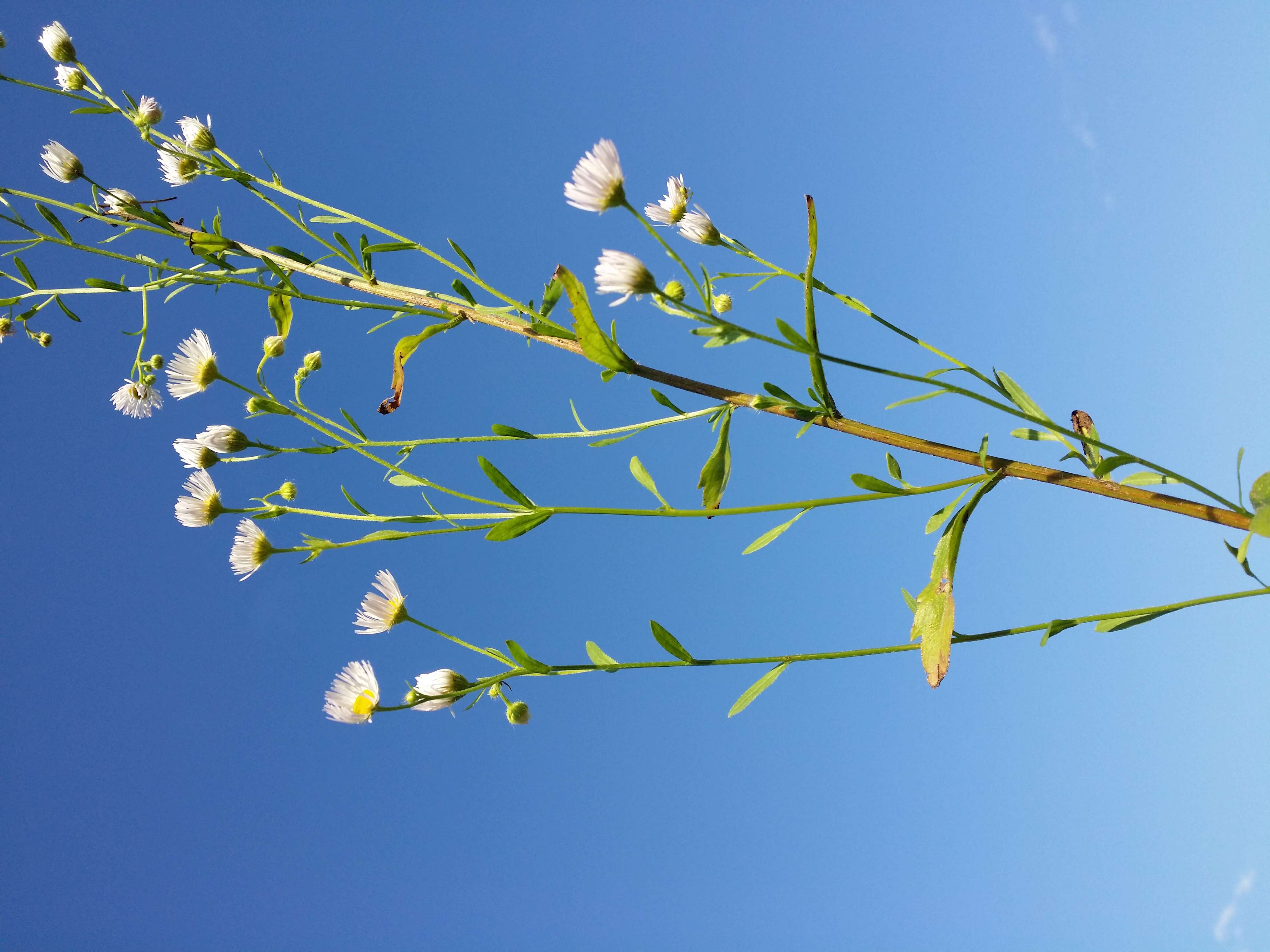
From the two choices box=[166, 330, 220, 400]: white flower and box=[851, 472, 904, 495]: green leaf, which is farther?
box=[166, 330, 220, 400]: white flower

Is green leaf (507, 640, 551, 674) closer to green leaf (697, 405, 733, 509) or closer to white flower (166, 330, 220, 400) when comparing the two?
green leaf (697, 405, 733, 509)

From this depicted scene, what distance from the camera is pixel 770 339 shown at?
0.48m

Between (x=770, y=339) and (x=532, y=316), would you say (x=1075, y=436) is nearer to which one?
(x=770, y=339)

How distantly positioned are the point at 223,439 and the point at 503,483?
0.31 metres

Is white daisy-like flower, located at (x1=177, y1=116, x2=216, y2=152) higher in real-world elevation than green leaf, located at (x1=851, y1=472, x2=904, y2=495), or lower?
higher

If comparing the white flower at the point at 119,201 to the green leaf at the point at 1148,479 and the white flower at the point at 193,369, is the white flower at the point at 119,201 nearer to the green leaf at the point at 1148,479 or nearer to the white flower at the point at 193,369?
the white flower at the point at 193,369

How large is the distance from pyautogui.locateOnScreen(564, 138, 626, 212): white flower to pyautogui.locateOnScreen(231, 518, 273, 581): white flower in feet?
1.37

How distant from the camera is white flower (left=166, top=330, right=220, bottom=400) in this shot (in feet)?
2.57

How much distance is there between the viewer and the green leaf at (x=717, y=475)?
1.90 ft

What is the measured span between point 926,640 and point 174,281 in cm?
70

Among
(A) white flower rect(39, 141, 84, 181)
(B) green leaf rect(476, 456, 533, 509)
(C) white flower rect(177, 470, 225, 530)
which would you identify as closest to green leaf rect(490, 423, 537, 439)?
(B) green leaf rect(476, 456, 533, 509)

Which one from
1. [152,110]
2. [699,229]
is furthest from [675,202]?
[152,110]

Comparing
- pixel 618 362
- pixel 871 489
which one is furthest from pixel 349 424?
pixel 871 489

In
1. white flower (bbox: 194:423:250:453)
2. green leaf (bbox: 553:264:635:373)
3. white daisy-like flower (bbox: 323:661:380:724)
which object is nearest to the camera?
green leaf (bbox: 553:264:635:373)
